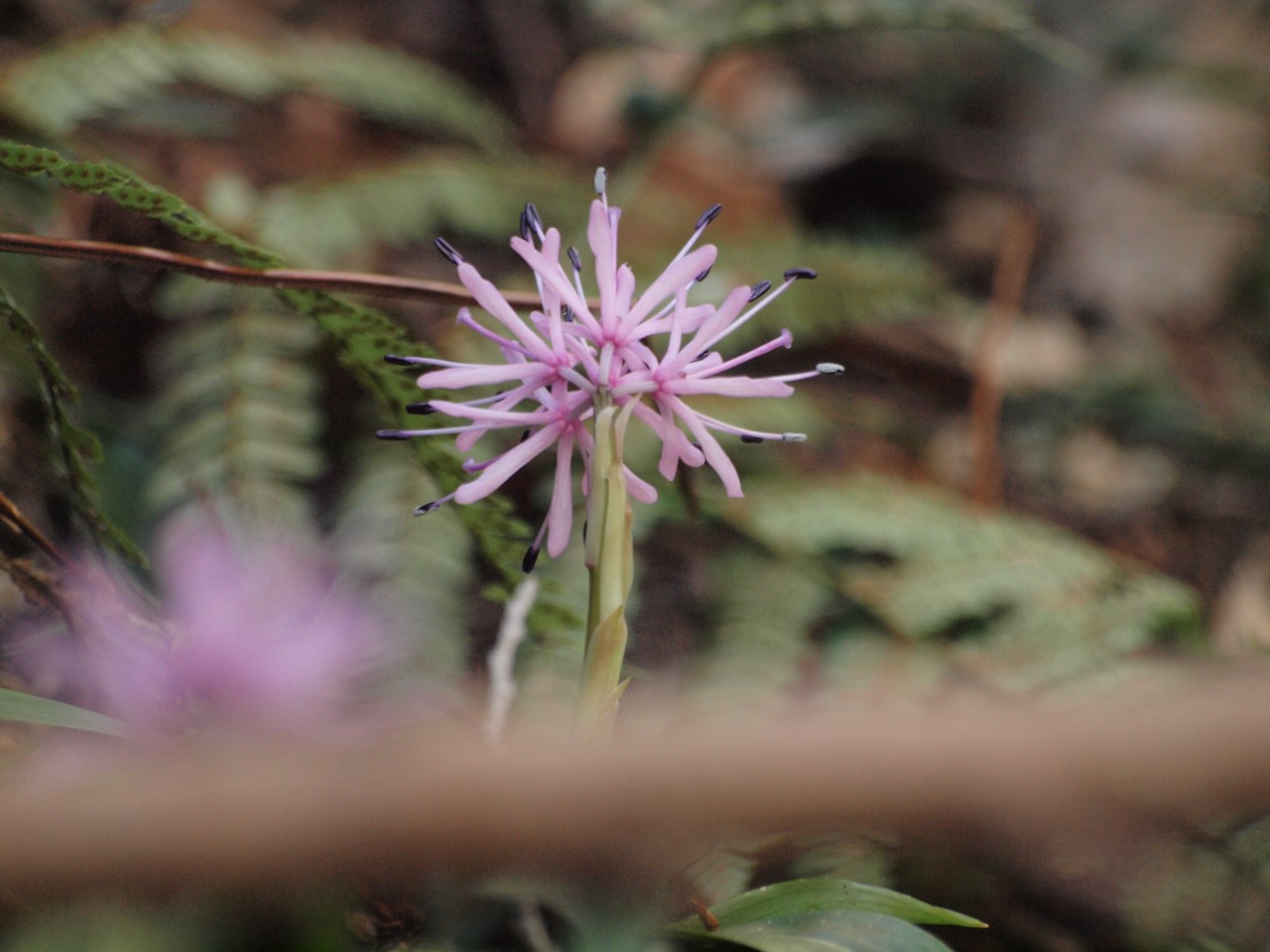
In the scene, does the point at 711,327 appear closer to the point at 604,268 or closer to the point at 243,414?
the point at 604,268

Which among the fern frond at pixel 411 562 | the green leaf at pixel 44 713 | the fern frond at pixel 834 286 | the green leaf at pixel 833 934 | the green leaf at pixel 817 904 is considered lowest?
the green leaf at pixel 833 934

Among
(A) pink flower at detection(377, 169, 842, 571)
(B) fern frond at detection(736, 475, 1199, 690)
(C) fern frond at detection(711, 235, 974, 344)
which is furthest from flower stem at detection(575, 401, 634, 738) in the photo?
(C) fern frond at detection(711, 235, 974, 344)

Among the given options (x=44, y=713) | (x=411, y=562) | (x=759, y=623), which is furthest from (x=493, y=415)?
(x=759, y=623)

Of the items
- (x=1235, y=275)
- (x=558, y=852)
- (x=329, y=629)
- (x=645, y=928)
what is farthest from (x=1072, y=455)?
(x=558, y=852)

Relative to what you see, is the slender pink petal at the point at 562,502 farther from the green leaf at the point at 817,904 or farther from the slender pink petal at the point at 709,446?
the green leaf at the point at 817,904

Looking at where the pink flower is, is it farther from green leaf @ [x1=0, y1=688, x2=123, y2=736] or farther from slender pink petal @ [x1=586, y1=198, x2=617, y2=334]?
green leaf @ [x1=0, y1=688, x2=123, y2=736]

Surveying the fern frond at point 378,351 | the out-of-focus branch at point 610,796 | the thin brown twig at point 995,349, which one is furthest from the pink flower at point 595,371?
the thin brown twig at point 995,349
